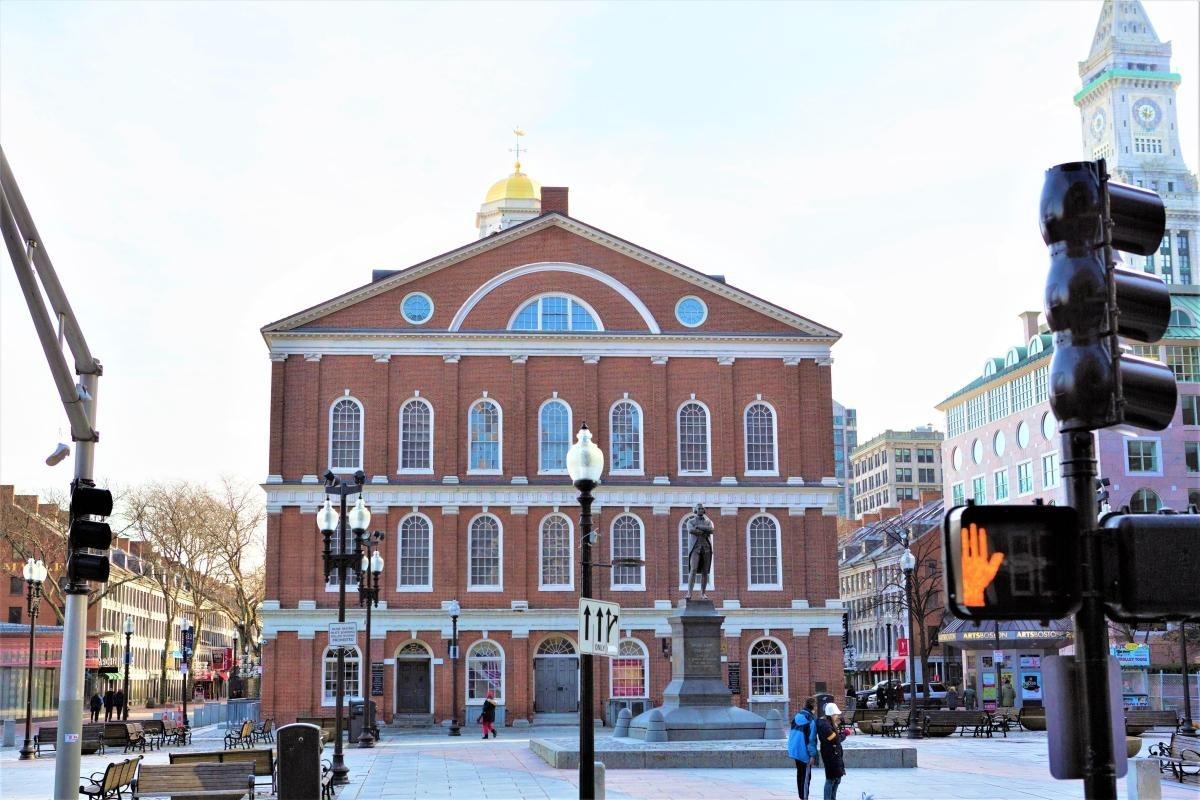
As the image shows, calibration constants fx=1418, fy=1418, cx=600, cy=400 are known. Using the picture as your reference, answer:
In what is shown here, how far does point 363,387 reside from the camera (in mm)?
58969

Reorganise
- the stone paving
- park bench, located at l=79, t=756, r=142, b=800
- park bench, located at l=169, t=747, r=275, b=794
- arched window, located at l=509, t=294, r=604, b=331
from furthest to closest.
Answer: arched window, located at l=509, t=294, r=604, b=331
the stone paving
park bench, located at l=169, t=747, r=275, b=794
park bench, located at l=79, t=756, r=142, b=800

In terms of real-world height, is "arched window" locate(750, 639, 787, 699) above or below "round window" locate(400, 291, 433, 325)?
below

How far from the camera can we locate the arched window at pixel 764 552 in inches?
2335

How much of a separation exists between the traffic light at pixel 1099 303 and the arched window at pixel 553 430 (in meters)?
53.1

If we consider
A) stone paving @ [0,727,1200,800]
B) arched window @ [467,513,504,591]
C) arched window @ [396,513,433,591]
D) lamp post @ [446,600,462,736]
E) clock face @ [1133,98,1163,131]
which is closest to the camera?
stone paving @ [0,727,1200,800]

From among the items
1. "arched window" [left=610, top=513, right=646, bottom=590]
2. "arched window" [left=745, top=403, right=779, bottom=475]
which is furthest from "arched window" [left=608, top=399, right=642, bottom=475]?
"arched window" [left=745, top=403, right=779, bottom=475]

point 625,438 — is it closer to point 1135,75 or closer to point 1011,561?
point 1011,561

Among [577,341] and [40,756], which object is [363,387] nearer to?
[577,341]

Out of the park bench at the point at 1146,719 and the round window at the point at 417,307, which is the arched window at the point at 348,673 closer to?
the round window at the point at 417,307

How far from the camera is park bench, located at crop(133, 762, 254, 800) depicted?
66.1 ft

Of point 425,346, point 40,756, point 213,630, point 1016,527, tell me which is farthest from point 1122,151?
point 1016,527

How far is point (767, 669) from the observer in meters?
58.5

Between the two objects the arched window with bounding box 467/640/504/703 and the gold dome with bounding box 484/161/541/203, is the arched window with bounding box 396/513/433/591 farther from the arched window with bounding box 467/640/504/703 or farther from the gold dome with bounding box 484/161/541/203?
the gold dome with bounding box 484/161/541/203

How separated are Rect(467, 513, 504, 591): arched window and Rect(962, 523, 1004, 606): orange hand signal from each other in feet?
173
